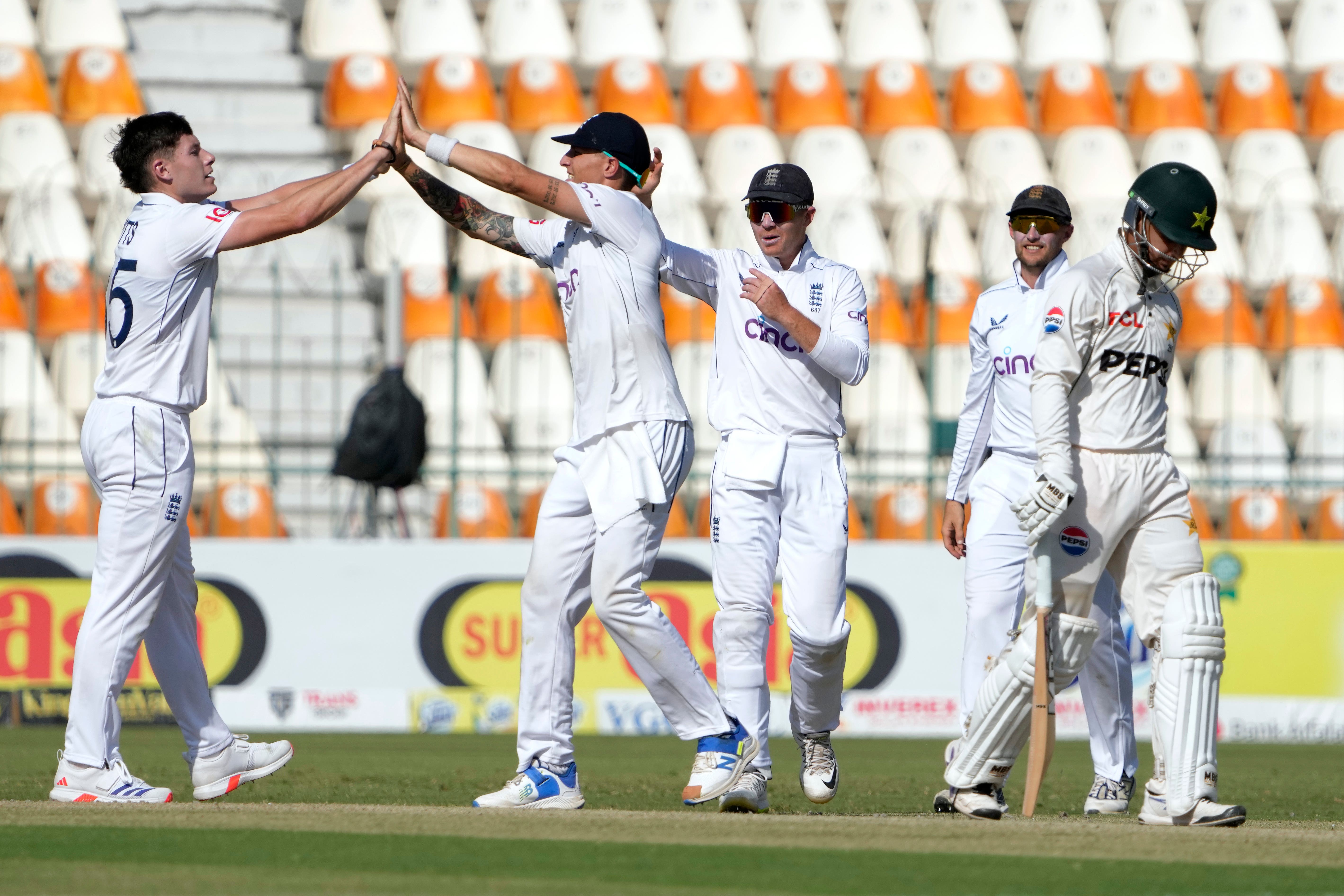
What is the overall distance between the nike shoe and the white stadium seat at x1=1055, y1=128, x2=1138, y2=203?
1203cm

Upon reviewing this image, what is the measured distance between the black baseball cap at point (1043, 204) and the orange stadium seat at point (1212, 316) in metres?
8.86

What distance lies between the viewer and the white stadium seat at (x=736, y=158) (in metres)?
16.8

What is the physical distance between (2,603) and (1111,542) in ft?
26.1

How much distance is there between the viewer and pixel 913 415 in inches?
570

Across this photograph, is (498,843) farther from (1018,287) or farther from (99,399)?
(1018,287)

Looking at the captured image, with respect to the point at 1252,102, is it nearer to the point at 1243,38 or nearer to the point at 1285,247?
the point at 1243,38

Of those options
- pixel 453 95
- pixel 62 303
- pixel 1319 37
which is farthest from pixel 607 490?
pixel 1319 37

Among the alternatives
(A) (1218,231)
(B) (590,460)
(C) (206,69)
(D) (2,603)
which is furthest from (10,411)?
(A) (1218,231)

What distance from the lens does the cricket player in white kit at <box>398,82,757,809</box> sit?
5.53 m

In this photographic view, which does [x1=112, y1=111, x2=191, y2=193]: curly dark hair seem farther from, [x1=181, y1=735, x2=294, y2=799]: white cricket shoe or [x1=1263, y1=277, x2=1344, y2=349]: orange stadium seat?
[x1=1263, y1=277, x2=1344, y2=349]: orange stadium seat

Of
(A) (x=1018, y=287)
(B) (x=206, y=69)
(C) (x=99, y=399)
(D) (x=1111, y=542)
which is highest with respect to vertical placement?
(B) (x=206, y=69)

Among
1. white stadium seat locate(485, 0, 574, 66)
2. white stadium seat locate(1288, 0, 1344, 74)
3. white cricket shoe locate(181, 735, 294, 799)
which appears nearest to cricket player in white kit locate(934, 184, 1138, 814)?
white cricket shoe locate(181, 735, 294, 799)

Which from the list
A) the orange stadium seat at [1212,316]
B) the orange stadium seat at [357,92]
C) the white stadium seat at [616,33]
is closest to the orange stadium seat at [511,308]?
the orange stadium seat at [357,92]

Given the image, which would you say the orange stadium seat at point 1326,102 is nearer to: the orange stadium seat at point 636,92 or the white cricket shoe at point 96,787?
the orange stadium seat at point 636,92
